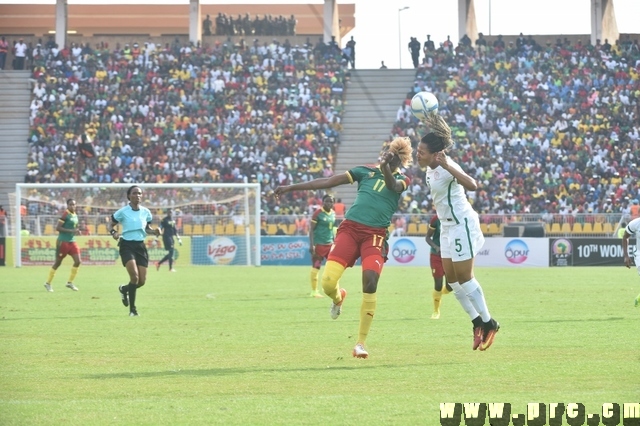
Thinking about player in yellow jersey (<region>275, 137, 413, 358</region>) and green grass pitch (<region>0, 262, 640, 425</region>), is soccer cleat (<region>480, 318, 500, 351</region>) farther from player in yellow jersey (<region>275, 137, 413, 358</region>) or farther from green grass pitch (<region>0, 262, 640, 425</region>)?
player in yellow jersey (<region>275, 137, 413, 358</region>)

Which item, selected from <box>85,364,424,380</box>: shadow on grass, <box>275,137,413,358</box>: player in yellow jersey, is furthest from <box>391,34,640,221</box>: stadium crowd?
<box>85,364,424,380</box>: shadow on grass

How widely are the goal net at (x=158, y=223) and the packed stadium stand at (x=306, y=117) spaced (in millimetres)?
1404

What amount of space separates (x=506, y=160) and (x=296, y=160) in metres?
9.41

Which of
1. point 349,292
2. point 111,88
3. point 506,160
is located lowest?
point 349,292

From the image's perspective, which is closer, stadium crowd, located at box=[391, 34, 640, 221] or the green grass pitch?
the green grass pitch

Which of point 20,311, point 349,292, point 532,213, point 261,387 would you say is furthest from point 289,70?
point 261,387

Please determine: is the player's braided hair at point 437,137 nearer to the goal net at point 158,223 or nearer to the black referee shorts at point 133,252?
the black referee shorts at point 133,252

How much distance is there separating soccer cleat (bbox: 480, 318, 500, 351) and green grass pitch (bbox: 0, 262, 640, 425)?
0.60ft

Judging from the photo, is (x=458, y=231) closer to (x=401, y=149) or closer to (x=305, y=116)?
(x=401, y=149)

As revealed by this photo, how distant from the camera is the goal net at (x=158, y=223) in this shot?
140 feet

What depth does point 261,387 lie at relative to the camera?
10.1 metres

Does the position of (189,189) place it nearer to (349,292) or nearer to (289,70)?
(289,70)

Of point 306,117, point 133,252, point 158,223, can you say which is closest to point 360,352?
point 133,252

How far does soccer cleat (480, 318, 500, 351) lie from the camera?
12148 mm
